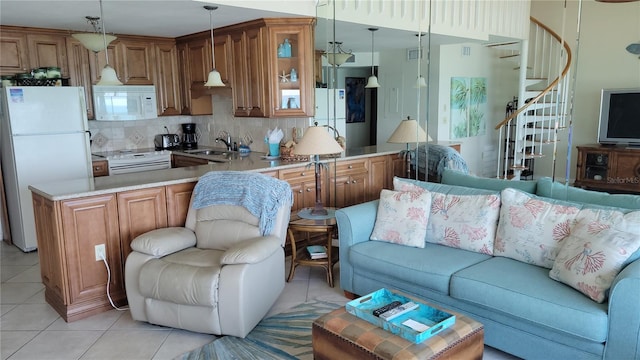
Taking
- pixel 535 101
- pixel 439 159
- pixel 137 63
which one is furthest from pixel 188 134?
pixel 535 101

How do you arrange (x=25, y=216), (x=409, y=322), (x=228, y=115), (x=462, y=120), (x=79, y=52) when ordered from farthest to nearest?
(x=228, y=115) < (x=79, y=52) < (x=25, y=216) < (x=462, y=120) < (x=409, y=322)

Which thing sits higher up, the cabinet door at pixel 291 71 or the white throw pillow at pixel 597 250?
the cabinet door at pixel 291 71

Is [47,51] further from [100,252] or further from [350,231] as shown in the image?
[350,231]

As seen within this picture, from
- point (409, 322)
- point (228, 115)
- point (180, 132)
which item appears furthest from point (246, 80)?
point (409, 322)

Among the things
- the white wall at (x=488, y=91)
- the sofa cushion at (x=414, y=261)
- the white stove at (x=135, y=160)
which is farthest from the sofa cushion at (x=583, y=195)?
the white stove at (x=135, y=160)

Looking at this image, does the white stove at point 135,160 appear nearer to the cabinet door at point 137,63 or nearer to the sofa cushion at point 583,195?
the cabinet door at point 137,63

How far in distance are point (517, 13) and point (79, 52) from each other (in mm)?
4552

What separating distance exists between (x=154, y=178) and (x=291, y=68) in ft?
5.92

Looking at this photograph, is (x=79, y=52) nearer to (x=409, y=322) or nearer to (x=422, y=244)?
(x=422, y=244)

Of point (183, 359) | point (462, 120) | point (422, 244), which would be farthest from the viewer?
point (462, 120)

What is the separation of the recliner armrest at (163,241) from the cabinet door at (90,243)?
0.28 m

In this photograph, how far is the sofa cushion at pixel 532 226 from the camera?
8.84 ft

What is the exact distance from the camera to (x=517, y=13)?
10.9 feet

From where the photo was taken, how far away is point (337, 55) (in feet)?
15.9
